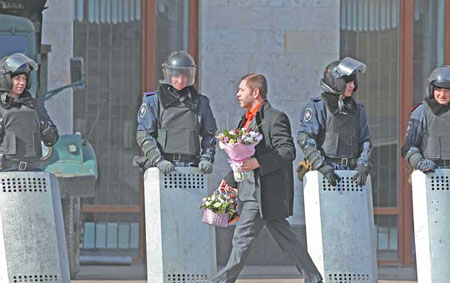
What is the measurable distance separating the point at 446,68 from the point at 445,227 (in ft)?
4.19

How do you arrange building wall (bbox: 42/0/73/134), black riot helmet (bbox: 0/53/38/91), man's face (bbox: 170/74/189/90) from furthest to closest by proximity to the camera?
building wall (bbox: 42/0/73/134) → man's face (bbox: 170/74/189/90) → black riot helmet (bbox: 0/53/38/91)

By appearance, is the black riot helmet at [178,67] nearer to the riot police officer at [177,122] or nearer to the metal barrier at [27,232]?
the riot police officer at [177,122]

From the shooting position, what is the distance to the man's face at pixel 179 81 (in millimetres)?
11562

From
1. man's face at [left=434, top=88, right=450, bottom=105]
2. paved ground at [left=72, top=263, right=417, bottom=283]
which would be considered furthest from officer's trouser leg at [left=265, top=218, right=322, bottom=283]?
paved ground at [left=72, top=263, right=417, bottom=283]

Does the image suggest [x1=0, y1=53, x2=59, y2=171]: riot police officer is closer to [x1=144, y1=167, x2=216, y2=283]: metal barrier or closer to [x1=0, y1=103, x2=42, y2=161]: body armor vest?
[x1=0, y1=103, x2=42, y2=161]: body armor vest

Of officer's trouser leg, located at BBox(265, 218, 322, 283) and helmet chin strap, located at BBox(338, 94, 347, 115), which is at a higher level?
helmet chin strap, located at BBox(338, 94, 347, 115)

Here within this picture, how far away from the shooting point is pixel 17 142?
11.3 metres

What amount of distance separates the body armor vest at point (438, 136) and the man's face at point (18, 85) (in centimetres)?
324

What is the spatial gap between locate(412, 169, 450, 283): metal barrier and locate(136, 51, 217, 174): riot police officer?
1727 mm

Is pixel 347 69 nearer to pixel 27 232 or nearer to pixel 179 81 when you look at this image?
pixel 179 81

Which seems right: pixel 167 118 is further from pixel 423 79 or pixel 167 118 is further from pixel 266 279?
pixel 423 79

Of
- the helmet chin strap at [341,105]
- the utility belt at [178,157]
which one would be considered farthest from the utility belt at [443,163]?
the utility belt at [178,157]

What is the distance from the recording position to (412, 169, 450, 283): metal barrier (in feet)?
37.7

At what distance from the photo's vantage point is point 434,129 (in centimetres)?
1159
